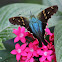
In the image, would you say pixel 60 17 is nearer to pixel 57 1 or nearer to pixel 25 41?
pixel 57 1

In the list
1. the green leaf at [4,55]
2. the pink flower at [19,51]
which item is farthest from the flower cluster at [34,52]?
the green leaf at [4,55]

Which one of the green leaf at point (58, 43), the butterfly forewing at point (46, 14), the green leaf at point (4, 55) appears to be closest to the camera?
the green leaf at point (58, 43)

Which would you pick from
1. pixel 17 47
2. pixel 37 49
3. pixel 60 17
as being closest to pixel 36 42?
pixel 37 49

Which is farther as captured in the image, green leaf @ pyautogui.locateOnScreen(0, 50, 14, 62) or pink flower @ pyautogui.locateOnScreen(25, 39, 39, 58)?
green leaf @ pyautogui.locateOnScreen(0, 50, 14, 62)

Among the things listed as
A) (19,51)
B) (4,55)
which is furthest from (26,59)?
(4,55)

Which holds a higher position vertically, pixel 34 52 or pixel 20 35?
pixel 20 35

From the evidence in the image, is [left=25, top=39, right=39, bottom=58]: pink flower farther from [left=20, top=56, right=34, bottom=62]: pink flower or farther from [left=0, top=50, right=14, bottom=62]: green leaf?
[left=0, top=50, right=14, bottom=62]: green leaf

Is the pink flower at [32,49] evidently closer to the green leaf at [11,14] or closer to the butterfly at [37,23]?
the butterfly at [37,23]

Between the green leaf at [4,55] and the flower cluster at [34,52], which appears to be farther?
the green leaf at [4,55]

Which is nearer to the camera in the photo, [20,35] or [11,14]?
[20,35]

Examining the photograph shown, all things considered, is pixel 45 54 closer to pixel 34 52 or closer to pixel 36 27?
pixel 34 52

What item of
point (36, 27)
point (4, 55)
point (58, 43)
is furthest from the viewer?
point (4, 55)

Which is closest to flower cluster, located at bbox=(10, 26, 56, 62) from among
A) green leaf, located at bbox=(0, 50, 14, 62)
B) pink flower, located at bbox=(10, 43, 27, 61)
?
pink flower, located at bbox=(10, 43, 27, 61)
